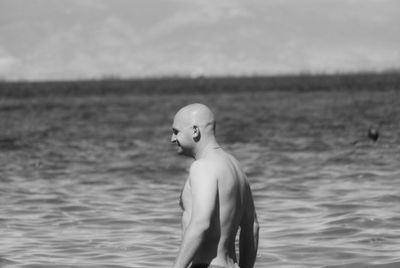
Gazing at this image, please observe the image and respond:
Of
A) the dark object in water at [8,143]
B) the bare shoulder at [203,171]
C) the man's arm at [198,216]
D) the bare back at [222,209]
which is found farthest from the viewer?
the dark object in water at [8,143]

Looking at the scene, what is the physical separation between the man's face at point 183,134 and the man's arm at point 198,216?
1.17 feet

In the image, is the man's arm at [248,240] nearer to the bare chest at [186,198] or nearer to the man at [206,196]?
the man at [206,196]

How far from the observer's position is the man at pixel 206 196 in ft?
24.6

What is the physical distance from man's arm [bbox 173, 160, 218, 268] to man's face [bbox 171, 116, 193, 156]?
14.0 inches

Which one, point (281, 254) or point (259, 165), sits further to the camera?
point (259, 165)

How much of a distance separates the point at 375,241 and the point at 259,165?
13.5m

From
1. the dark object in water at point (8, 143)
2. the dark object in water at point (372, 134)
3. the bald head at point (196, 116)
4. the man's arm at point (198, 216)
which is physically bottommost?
the dark object in water at point (8, 143)

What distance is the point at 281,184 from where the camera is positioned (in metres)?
21.5

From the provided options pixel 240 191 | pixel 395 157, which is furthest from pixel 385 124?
pixel 240 191

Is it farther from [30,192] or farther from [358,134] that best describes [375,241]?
[358,134]

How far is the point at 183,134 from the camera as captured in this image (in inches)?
309

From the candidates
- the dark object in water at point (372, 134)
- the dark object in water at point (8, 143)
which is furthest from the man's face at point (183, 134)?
the dark object in water at point (8, 143)

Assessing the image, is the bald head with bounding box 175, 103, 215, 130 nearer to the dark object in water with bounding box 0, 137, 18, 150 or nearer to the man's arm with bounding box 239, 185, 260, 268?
the man's arm with bounding box 239, 185, 260, 268

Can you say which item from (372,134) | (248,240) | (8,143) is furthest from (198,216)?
(8,143)
